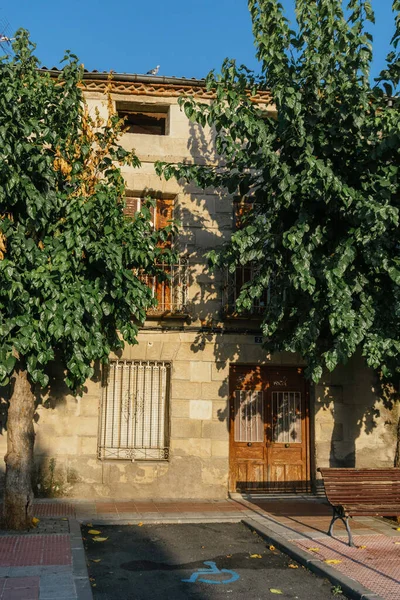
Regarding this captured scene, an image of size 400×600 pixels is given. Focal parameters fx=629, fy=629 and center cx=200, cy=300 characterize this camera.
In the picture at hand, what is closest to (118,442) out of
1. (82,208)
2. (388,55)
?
(82,208)

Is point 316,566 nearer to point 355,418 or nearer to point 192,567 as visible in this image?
point 192,567

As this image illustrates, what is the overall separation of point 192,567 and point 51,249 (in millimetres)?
4165

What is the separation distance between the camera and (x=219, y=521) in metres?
9.41

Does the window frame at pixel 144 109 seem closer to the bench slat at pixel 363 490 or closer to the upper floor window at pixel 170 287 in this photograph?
the upper floor window at pixel 170 287

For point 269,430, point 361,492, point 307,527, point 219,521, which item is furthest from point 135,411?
point 361,492

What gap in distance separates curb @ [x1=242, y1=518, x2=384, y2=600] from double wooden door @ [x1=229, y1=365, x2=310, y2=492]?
2.65 m

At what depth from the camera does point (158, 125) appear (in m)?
12.8

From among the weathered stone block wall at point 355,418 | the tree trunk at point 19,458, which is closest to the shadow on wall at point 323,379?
the weathered stone block wall at point 355,418

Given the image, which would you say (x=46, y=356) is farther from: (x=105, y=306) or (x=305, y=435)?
(x=305, y=435)

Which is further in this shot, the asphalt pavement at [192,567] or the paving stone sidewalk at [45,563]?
the asphalt pavement at [192,567]

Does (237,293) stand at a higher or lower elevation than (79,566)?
higher

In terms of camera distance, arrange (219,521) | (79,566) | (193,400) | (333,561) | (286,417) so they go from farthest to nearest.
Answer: (286,417)
(193,400)
(219,521)
(333,561)
(79,566)

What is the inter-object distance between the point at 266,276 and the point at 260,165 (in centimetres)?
159

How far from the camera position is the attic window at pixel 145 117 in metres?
12.3
